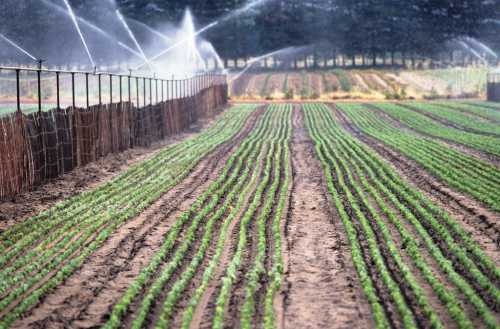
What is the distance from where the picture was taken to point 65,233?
10.5m

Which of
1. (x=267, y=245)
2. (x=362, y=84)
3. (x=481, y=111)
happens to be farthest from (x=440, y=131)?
(x=362, y=84)

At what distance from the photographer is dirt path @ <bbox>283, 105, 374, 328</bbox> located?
7.11m

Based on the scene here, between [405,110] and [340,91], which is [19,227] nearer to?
[405,110]

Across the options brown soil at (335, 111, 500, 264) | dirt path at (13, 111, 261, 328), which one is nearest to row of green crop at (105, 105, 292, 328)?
dirt path at (13, 111, 261, 328)

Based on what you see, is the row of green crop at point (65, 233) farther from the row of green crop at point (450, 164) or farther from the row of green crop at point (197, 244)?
the row of green crop at point (450, 164)

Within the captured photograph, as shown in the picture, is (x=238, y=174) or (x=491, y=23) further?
(x=491, y=23)

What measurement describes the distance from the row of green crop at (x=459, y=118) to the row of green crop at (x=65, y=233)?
51.8 feet

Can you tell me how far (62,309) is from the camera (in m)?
7.28

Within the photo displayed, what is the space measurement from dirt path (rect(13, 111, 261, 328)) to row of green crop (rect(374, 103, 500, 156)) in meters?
12.4

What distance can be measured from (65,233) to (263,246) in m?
3.07

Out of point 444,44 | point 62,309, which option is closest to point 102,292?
point 62,309

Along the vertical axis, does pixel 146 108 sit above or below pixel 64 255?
above

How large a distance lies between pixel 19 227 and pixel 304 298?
17.1 feet

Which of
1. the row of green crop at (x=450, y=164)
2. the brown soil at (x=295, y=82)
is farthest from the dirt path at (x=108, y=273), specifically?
the brown soil at (x=295, y=82)
